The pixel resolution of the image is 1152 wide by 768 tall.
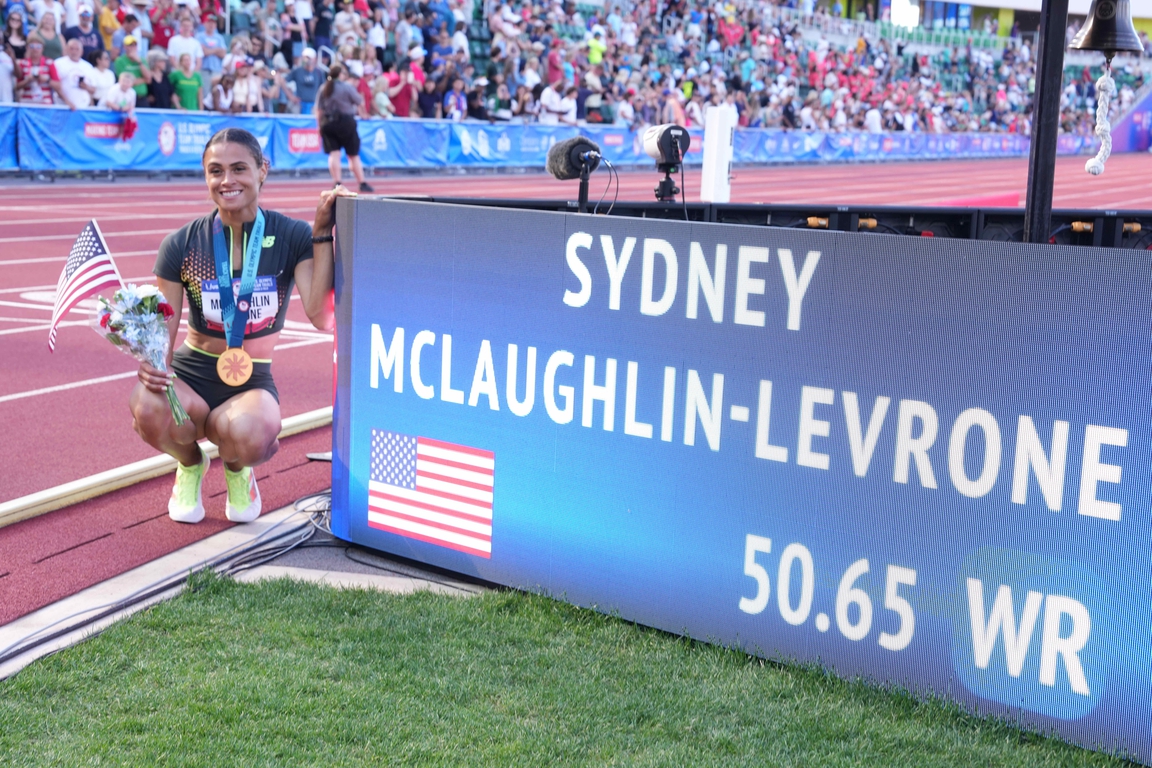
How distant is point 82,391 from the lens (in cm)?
758

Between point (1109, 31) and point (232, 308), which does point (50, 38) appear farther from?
point (1109, 31)

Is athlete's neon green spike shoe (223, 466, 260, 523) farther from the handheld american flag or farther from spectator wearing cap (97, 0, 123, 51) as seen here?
spectator wearing cap (97, 0, 123, 51)

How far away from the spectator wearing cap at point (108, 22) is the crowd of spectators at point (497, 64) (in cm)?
4

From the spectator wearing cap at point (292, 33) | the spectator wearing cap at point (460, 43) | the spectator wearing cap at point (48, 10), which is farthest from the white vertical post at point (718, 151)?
the spectator wearing cap at point (460, 43)

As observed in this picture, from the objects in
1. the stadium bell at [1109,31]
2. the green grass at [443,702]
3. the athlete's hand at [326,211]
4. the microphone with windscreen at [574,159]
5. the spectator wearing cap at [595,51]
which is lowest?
the green grass at [443,702]

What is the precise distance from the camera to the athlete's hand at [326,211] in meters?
5.07

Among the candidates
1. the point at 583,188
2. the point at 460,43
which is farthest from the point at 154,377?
the point at 460,43

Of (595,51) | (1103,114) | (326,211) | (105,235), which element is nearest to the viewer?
(1103,114)

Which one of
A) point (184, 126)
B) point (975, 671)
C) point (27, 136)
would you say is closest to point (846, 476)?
point (975, 671)

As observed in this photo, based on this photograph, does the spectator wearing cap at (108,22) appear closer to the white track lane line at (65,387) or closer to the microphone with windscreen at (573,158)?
the white track lane line at (65,387)

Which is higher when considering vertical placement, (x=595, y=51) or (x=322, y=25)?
(x=595, y=51)

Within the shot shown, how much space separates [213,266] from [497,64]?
24.9 metres

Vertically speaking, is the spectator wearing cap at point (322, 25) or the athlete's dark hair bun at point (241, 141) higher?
the spectator wearing cap at point (322, 25)

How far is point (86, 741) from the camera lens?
3396 millimetres
